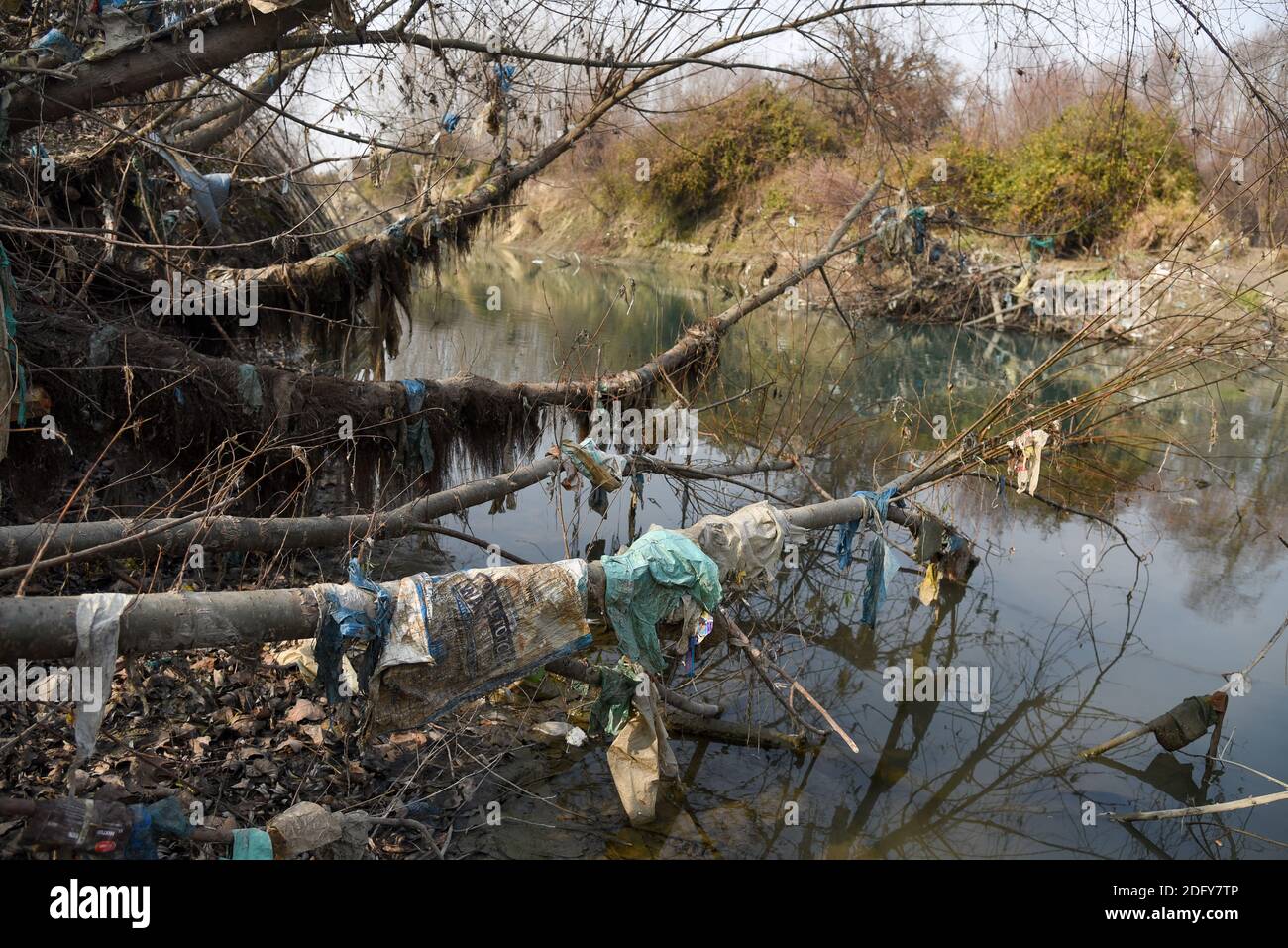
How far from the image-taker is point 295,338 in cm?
796

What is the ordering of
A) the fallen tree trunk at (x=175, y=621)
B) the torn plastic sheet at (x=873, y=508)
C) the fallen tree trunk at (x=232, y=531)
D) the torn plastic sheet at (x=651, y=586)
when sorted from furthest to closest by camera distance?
the torn plastic sheet at (x=873, y=508)
the torn plastic sheet at (x=651, y=586)
the fallen tree trunk at (x=232, y=531)
the fallen tree trunk at (x=175, y=621)

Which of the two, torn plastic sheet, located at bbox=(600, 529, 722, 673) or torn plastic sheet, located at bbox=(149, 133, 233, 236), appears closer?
torn plastic sheet, located at bbox=(600, 529, 722, 673)

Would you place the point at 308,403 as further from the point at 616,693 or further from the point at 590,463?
the point at 616,693

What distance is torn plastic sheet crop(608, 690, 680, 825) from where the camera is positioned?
430cm

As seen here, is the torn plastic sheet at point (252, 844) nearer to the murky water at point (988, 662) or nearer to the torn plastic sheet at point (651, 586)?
the murky water at point (988, 662)

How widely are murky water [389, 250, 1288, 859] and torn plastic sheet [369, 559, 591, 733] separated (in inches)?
49.4

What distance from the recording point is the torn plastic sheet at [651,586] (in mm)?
3617

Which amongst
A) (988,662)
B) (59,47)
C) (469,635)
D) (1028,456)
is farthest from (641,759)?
(59,47)

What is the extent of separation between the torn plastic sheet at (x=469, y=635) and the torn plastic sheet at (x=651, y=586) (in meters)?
0.18

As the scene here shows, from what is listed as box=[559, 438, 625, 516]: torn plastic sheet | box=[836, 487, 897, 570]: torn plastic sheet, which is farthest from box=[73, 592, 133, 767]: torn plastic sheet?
box=[836, 487, 897, 570]: torn plastic sheet

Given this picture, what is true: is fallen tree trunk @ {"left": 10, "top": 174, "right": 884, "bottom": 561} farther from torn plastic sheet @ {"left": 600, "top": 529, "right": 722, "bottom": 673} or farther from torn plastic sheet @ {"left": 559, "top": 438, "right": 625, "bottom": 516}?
torn plastic sheet @ {"left": 600, "top": 529, "right": 722, "bottom": 673}

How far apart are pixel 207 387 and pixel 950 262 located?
50.3 feet

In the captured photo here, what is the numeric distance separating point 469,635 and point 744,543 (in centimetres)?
141

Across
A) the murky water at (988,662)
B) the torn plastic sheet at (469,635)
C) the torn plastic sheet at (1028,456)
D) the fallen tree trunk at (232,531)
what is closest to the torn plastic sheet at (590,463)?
the fallen tree trunk at (232,531)
